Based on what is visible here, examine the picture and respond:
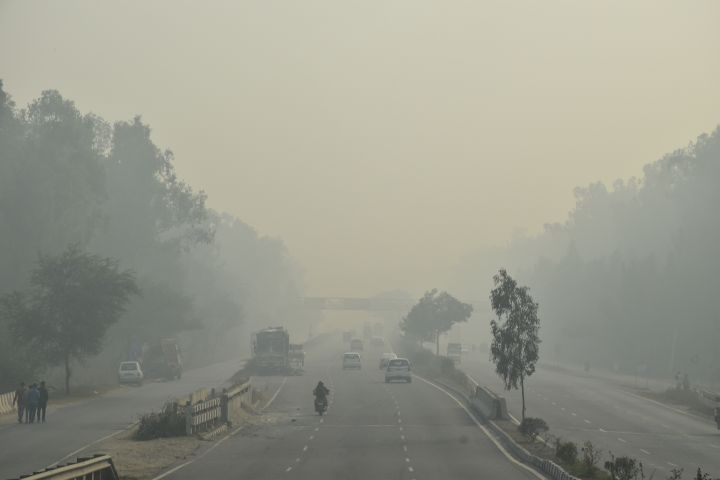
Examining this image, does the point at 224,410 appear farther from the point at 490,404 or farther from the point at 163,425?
the point at 490,404

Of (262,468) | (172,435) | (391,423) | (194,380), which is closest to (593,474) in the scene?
(262,468)

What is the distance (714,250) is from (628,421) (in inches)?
3298

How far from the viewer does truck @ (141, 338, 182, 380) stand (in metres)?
96.8

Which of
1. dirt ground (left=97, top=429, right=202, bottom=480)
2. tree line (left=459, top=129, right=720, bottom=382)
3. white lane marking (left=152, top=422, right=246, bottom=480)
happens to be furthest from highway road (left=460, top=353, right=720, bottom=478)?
tree line (left=459, top=129, right=720, bottom=382)

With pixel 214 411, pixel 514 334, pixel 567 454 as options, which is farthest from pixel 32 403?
pixel 567 454

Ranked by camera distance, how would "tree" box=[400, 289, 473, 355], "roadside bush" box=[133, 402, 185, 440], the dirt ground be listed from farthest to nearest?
1. "tree" box=[400, 289, 473, 355]
2. "roadside bush" box=[133, 402, 185, 440]
3. the dirt ground

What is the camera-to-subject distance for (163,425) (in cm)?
4400

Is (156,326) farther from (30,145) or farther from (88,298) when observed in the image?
(88,298)

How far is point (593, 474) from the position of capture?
102 ft

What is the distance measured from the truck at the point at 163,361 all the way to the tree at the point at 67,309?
21683mm

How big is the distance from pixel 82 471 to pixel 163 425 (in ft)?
67.3

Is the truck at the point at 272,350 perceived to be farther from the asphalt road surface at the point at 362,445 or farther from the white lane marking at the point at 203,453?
the white lane marking at the point at 203,453

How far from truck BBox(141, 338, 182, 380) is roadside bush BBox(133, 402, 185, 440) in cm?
5209

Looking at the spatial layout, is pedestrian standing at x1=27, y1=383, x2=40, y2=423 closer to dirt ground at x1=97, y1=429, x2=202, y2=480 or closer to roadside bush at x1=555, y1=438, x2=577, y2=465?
dirt ground at x1=97, y1=429, x2=202, y2=480
